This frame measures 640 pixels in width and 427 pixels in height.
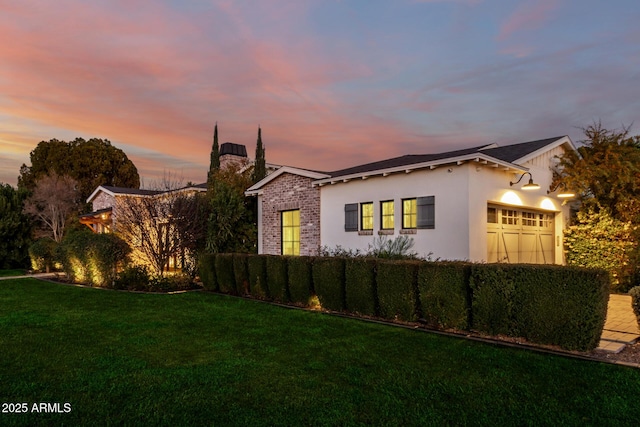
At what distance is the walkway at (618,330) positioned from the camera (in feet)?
19.1

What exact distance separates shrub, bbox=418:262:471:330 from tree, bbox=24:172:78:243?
84.5 feet

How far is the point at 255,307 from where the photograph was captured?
29.5ft

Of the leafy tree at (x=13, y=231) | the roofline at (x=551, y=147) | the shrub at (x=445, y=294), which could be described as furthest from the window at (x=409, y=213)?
the leafy tree at (x=13, y=231)

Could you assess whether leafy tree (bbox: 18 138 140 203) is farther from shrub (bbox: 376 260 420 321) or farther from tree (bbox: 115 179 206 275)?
shrub (bbox: 376 260 420 321)

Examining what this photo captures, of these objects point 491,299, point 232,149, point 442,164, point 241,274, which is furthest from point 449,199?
point 232,149

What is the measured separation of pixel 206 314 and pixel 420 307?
4.41 m

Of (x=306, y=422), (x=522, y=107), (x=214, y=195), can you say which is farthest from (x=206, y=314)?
(x=522, y=107)

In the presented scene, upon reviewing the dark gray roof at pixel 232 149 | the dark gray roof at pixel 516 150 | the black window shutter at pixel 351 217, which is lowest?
the black window shutter at pixel 351 217

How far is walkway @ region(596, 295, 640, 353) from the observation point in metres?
5.83

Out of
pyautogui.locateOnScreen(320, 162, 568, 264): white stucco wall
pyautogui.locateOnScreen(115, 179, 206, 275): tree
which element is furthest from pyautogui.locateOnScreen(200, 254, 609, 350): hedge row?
pyautogui.locateOnScreen(115, 179, 206, 275): tree

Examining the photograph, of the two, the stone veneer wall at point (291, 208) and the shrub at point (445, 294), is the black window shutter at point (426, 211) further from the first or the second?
the stone veneer wall at point (291, 208)

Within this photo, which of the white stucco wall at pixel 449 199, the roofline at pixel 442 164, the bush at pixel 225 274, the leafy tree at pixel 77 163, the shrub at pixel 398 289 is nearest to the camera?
the shrub at pixel 398 289

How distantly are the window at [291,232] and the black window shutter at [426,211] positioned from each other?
5133 millimetres

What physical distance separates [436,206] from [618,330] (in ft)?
15.7
